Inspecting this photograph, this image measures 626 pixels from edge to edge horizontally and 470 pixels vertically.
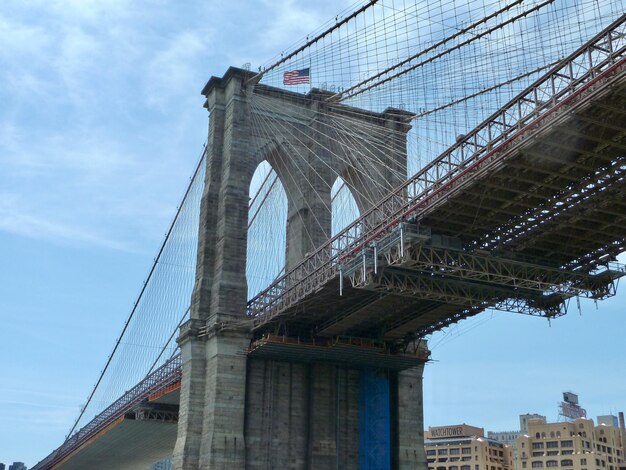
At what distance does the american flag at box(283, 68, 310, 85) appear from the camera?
61.2 metres

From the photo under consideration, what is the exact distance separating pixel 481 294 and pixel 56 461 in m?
91.6

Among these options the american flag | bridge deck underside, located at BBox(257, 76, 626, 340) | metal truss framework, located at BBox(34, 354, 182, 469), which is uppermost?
the american flag

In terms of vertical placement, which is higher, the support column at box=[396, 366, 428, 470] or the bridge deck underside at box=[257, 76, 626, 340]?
the bridge deck underside at box=[257, 76, 626, 340]

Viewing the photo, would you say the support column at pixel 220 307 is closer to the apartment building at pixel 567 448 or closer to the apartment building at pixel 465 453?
the apartment building at pixel 567 448

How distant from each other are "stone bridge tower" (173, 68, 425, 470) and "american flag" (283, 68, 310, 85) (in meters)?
5.38

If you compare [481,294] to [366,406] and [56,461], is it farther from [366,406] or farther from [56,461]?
[56,461]

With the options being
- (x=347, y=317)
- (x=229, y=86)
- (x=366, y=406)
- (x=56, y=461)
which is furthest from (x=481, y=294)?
(x=56, y=461)

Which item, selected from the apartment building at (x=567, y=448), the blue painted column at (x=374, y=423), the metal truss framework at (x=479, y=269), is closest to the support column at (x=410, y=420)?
the blue painted column at (x=374, y=423)

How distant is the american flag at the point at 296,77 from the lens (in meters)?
61.2

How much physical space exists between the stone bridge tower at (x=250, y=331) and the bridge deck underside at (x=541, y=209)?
5.86 metres

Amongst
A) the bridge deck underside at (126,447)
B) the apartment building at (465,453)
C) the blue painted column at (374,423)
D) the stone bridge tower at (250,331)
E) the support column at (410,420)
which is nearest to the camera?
the stone bridge tower at (250,331)

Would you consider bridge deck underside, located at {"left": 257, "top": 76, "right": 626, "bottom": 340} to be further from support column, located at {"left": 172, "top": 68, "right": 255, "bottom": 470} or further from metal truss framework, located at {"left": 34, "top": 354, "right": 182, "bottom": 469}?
metal truss framework, located at {"left": 34, "top": 354, "right": 182, "bottom": 469}

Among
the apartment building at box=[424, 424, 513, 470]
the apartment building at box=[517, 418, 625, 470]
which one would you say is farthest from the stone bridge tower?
the apartment building at box=[424, 424, 513, 470]

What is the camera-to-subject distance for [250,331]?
59656mm
